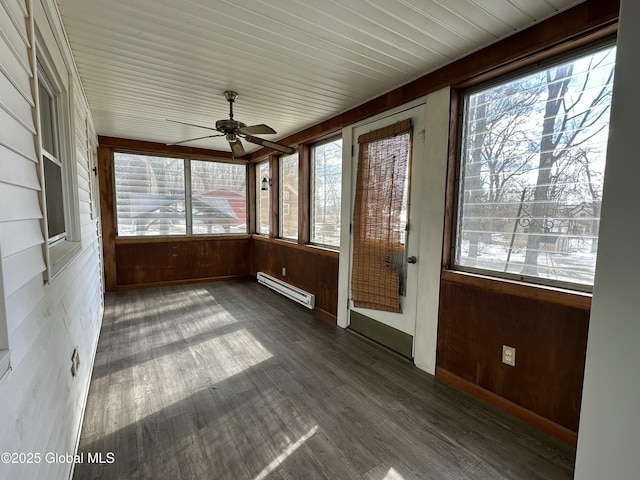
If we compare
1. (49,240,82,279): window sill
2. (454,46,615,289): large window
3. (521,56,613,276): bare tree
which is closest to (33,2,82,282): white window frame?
(49,240,82,279): window sill

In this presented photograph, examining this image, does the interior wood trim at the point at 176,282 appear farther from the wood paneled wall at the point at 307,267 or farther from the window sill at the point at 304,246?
the window sill at the point at 304,246

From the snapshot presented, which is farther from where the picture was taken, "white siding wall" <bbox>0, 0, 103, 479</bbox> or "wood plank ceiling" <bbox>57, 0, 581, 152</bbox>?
"wood plank ceiling" <bbox>57, 0, 581, 152</bbox>

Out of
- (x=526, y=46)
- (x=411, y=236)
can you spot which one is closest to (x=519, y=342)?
(x=411, y=236)

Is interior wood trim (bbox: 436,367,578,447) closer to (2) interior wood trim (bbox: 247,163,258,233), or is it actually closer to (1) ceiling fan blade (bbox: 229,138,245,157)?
(1) ceiling fan blade (bbox: 229,138,245,157)

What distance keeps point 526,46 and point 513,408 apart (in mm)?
Result: 2276

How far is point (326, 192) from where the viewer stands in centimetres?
384

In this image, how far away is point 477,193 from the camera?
86.2 inches

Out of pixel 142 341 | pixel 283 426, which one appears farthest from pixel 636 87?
pixel 142 341

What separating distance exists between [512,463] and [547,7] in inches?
97.2

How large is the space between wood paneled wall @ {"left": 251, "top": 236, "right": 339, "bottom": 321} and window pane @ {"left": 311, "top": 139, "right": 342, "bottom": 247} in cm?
23

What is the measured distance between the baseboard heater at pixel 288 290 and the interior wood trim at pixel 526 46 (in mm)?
2434

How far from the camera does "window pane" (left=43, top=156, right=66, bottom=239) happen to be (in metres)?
1.86

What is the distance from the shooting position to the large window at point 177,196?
16.0 feet

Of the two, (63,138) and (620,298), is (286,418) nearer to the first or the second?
(620,298)
